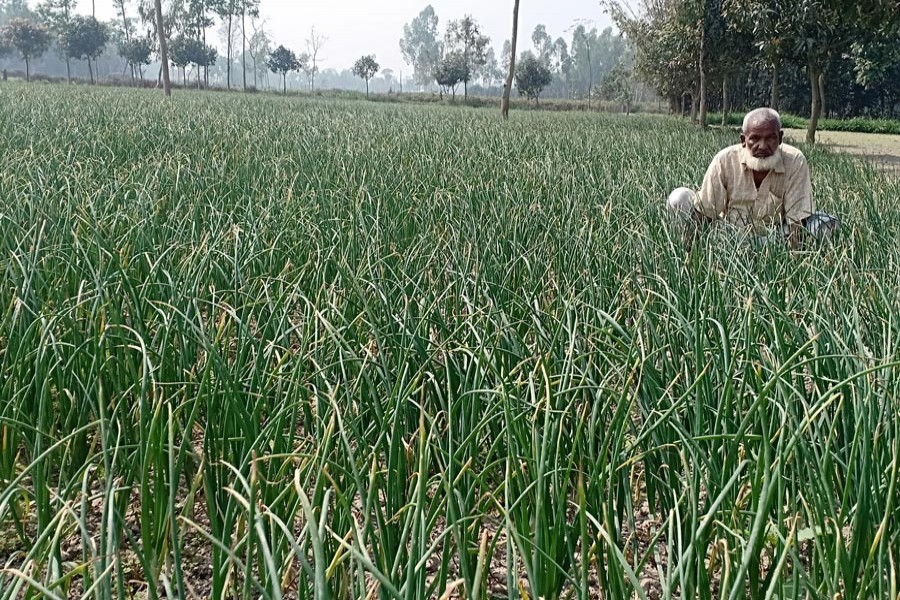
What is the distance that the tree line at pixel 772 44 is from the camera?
9812 millimetres

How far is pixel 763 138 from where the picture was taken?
334 centimetres

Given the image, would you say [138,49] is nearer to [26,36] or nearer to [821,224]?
[26,36]

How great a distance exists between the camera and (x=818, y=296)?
169 cm

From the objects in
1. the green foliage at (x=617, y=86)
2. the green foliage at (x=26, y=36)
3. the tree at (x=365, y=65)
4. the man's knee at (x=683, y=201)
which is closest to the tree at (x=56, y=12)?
the green foliage at (x=26, y=36)

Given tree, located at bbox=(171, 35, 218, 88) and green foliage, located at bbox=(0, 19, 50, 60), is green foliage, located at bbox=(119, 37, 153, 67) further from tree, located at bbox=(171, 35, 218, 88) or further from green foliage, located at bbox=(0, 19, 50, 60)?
green foliage, located at bbox=(0, 19, 50, 60)

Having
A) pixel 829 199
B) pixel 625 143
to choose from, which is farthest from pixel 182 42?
pixel 829 199

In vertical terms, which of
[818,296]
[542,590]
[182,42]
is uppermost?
[182,42]

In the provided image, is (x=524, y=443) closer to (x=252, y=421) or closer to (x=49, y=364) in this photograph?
(x=252, y=421)

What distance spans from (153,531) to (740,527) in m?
0.86

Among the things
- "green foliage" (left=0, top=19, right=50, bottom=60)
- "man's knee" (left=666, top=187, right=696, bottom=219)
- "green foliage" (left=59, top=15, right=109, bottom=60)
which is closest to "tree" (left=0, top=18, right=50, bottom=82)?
"green foliage" (left=0, top=19, right=50, bottom=60)

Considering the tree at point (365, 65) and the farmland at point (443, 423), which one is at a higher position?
the tree at point (365, 65)

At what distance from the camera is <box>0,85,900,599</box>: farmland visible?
98 centimetres

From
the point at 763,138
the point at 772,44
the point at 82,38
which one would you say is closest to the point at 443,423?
the point at 763,138

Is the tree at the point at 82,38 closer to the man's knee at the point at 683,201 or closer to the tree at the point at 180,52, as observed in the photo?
the tree at the point at 180,52
